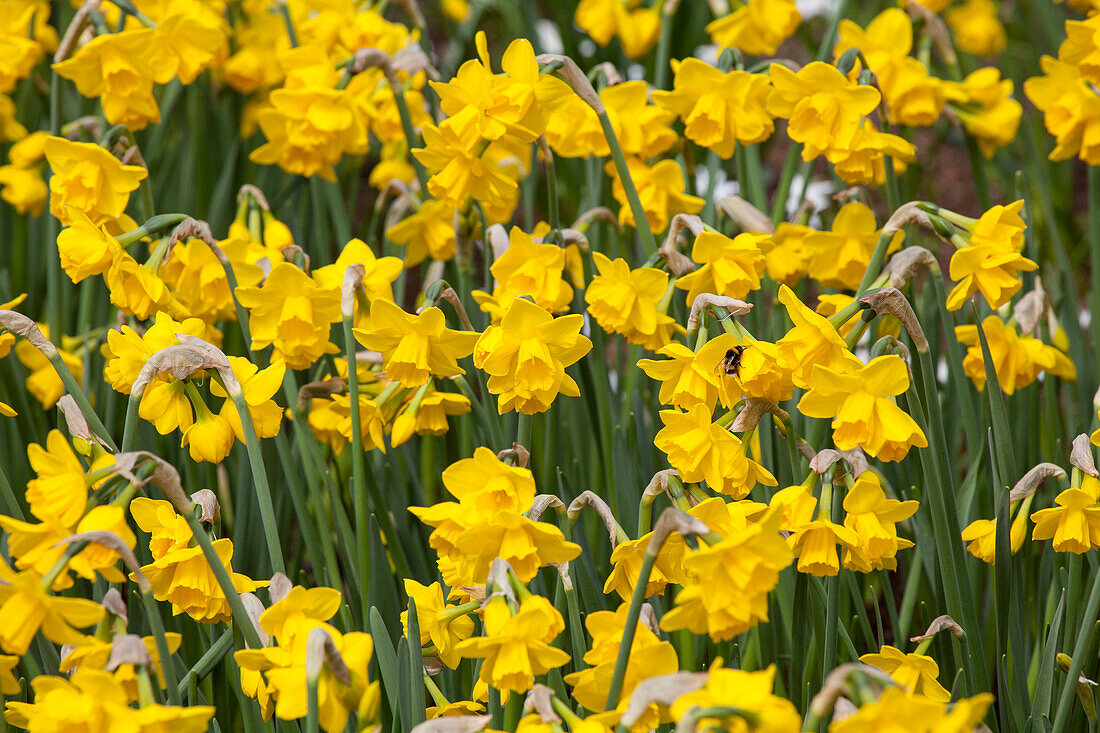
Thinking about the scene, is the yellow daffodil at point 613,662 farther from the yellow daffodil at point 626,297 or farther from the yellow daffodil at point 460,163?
the yellow daffodil at point 460,163

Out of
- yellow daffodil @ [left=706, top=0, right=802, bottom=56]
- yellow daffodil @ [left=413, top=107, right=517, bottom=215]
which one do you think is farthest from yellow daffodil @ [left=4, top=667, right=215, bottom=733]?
yellow daffodil @ [left=706, top=0, right=802, bottom=56]

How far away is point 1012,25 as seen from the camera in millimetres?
4859

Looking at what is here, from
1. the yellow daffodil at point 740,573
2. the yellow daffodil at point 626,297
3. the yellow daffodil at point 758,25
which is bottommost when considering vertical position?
the yellow daffodil at point 740,573

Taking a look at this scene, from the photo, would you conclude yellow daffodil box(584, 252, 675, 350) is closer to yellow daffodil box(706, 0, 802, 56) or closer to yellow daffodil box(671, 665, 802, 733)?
yellow daffodil box(671, 665, 802, 733)

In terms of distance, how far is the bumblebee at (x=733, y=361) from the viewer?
1.39 meters

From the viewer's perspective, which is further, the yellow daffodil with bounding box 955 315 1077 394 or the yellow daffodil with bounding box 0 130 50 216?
the yellow daffodil with bounding box 0 130 50 216

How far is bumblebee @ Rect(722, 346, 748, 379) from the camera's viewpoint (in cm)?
139

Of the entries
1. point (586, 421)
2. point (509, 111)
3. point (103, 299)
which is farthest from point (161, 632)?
point (103, 299)

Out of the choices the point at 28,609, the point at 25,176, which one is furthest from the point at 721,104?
the point at 25,176

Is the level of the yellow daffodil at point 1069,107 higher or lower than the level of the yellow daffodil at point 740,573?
higher

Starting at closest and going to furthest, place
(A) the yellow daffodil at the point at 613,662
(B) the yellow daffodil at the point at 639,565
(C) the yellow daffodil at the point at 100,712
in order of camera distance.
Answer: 1. (C) the yellow daffodil at the point at 100,712
2. (A) the yellow daffodil at the point at 613,662
3. (B) the yellow daffodil at the point at 639,565

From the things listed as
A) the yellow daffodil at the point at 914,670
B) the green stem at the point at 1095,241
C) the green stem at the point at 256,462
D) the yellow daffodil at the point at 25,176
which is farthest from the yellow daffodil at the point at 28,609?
the green stem at the point at 1095,241

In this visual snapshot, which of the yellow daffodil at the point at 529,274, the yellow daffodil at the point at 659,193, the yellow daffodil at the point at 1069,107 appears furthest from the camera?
the yellow daffodil at the point at 1069,107

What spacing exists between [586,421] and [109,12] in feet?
5.92
